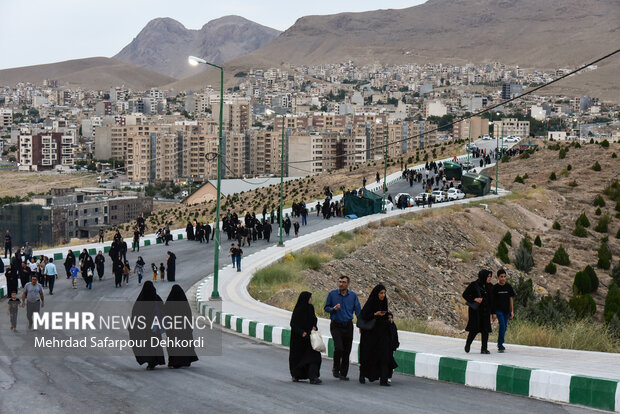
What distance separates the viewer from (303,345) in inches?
404

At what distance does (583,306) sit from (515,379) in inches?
832

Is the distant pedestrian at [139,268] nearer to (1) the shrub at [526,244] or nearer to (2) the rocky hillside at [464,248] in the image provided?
(2) the rocky hillside at [464,248]

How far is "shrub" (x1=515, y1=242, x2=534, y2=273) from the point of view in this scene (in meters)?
37.7

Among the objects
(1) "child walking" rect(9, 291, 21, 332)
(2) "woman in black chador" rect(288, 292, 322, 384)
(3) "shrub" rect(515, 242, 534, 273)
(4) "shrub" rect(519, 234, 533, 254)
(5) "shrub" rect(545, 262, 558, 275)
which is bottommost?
(5) "shrub" rect(545, 262, 558, 275)

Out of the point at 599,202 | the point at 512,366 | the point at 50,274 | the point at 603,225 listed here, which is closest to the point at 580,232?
the point at 603,225

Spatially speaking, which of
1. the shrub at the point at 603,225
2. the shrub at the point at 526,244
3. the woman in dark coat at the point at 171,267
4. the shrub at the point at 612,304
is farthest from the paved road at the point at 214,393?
the shrub at the point at 603,225

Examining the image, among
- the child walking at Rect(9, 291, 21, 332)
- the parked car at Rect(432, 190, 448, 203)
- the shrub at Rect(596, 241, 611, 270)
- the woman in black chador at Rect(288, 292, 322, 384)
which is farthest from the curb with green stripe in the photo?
the parked car at Rect(432, 190, 448, 203)

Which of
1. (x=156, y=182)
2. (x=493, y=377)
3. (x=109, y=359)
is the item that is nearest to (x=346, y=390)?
(x=493, y=377)

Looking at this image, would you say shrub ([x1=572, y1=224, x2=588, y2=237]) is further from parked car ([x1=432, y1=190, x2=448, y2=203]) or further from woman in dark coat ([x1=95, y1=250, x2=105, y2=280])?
woman in dark coat ([x1=95, y1=250, x2=105, y2=280])

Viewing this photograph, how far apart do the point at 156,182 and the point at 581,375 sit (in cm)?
15747

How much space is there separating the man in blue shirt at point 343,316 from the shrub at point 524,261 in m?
28.3

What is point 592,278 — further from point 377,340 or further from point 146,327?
point 146,327

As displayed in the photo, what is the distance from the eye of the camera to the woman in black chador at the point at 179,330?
36.3 feet

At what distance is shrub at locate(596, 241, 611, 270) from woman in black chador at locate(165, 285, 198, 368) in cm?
3170
